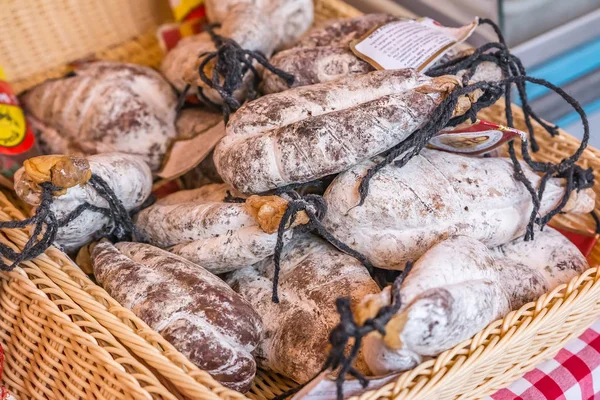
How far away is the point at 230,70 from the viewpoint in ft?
3.02

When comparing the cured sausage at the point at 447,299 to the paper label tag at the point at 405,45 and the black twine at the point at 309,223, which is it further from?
the paper label tag at the point at 405,45

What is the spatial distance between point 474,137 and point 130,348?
A: 1.62ft

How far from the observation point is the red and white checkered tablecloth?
779mm

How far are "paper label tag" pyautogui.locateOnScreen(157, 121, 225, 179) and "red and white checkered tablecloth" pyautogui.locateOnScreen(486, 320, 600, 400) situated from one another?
549 millimetres

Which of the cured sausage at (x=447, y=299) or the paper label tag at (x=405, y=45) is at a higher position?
the paper label tag at (x=405, y=45)

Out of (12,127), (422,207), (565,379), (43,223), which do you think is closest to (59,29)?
(12,127)

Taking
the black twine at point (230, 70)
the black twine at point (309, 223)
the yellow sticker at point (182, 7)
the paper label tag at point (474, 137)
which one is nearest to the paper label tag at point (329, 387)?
the black twine at point (309, 223)

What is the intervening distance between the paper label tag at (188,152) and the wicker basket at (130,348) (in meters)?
0.25

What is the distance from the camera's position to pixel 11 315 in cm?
75

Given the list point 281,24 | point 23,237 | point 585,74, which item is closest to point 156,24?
point 281,24

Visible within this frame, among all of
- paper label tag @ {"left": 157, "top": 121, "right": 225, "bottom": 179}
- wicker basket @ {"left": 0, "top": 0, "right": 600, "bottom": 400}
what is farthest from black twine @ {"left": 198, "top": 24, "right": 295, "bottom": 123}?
wicker basket @ {"left": 0, "top": 0, "right": 600, "bottom": 400}

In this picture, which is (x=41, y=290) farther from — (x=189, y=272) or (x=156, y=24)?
(x=156, y=24)

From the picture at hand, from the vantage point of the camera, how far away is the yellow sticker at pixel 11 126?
939mm

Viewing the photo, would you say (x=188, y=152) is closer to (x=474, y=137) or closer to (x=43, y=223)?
(x=43, y=223)
